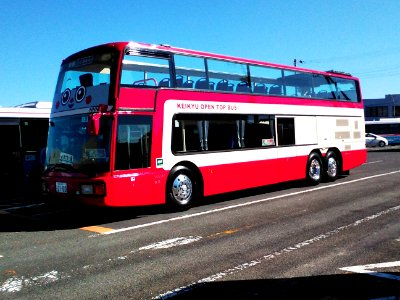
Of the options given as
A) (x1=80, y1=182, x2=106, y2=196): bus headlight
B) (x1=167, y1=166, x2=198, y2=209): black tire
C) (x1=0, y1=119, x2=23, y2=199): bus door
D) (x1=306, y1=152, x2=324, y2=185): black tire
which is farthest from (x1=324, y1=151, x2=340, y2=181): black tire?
(x1=0, y1=119, x2=23, y2=199): bus door

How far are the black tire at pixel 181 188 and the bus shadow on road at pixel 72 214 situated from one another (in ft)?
0.72

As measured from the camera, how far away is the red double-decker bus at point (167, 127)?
26.1ft

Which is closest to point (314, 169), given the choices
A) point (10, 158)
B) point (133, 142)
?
point (133, 142)

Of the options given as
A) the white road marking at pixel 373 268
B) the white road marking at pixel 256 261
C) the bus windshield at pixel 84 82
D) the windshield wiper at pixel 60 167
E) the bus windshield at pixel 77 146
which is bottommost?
the white road marking at pixel 373 268

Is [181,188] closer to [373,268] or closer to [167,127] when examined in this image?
[167,127]

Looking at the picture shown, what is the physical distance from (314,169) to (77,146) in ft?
26.1

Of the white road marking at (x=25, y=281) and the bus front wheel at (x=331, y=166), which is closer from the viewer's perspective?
the white road marking at (x=25, y=281)

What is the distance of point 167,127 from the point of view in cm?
884

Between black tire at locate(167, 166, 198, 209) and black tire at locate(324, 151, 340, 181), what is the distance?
6.04 m

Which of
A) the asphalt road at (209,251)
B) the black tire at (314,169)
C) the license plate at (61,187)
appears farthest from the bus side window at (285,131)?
the license plate at (61,187)

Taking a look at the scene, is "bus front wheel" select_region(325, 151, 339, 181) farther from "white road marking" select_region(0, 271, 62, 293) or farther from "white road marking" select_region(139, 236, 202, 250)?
"white road marking" select_region(0, 271, 62, 293)

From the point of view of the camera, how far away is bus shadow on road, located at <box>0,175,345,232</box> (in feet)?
26.5

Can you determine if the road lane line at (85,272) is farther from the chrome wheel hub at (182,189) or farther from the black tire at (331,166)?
the black tire at (331,166)

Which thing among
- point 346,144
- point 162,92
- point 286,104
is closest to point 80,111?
point 162,92
